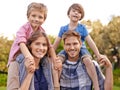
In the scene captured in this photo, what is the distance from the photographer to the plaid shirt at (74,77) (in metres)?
3.78

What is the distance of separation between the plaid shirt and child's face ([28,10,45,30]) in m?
0.48

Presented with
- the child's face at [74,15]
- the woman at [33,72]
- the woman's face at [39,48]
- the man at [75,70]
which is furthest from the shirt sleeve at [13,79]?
the child's face at [74,15]

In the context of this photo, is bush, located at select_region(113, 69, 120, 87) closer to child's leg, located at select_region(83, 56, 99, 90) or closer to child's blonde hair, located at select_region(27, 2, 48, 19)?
child's leg, located at select_region(83, 56, 99, 90)

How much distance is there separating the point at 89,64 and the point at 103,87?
0.28 metres

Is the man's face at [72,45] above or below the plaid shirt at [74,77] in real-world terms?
above

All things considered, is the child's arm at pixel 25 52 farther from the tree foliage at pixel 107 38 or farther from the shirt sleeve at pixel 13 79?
the tree foliage at pixel 107 38

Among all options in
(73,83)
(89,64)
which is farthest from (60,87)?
(89,64)

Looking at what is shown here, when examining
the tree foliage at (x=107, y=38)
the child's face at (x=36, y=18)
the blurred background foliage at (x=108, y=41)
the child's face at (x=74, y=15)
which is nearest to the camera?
the child's face at (x=36, y=18)

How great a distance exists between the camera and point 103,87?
3867 millimetres

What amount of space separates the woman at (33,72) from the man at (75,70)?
0.23m

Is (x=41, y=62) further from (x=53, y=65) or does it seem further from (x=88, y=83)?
(x=88, y=83)

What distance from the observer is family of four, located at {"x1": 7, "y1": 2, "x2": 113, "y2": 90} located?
3.48 meters

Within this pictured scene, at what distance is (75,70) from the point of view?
3.83 m

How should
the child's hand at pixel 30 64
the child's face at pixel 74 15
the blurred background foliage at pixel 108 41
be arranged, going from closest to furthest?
the child's hand at pixel 30 64 < the child's face at pixel 74 15 < the blurred background foliage at pixel 108 41
